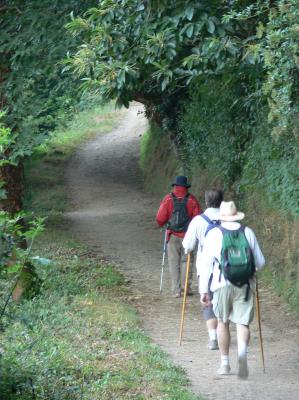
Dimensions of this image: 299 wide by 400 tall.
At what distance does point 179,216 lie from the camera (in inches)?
A: 533

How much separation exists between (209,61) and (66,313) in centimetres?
383

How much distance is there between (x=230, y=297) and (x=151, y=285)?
5992 mm

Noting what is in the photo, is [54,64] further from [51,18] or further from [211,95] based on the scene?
[211,95]

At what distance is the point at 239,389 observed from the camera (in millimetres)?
8797

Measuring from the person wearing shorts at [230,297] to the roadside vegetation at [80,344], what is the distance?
60 cm

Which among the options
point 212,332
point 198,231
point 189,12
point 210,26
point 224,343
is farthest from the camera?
point 210,26

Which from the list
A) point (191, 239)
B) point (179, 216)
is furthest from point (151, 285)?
point (191, 239)

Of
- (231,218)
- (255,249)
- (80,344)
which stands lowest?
(80,344)

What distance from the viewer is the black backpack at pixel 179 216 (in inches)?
531

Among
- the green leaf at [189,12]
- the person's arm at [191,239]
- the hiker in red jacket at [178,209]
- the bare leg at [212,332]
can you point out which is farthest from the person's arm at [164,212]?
the bare leg at [212,332]

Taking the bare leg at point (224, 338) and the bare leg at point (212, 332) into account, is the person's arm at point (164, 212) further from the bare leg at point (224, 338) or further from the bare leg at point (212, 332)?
the bare leg at point (224, 338)

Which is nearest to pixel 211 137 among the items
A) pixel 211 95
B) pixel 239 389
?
pixel 211 95

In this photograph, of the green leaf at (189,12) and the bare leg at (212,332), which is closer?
the bare leg at (212,332)

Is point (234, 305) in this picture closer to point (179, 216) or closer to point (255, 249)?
point (255, 249)
